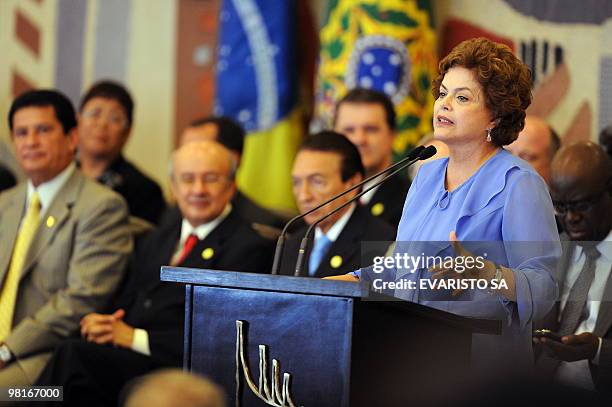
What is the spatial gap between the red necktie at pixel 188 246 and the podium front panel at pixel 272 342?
1.75m

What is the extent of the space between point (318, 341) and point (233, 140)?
2.88m

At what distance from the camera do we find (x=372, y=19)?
521 cm

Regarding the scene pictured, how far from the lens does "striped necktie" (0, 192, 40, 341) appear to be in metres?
4.21

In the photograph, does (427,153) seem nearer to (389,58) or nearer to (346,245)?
(346,245)

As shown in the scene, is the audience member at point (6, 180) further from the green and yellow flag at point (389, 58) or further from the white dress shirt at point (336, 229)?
the white dress shirt at point (336, 229)

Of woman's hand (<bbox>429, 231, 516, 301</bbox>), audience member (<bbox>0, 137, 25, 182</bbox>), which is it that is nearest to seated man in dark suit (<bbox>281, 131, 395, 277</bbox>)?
woman's hand (<bbox>429, 231, 516, 301</bbox>)

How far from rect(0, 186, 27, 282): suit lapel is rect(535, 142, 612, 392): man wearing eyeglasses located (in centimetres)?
208

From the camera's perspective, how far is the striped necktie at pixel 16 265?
4207mm

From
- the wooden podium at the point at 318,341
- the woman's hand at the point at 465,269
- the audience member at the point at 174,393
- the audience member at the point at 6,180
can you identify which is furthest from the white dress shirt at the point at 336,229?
the audience member at the point at 174,393

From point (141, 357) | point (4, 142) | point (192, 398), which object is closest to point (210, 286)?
point (192, 398)

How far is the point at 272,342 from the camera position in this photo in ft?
7.87

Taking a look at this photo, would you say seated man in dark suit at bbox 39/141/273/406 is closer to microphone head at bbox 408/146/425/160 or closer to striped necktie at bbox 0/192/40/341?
striped necktie at bbox 0/192/40/341

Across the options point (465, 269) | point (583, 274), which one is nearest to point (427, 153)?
point (465, 269)

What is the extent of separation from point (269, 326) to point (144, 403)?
0.93 metres
